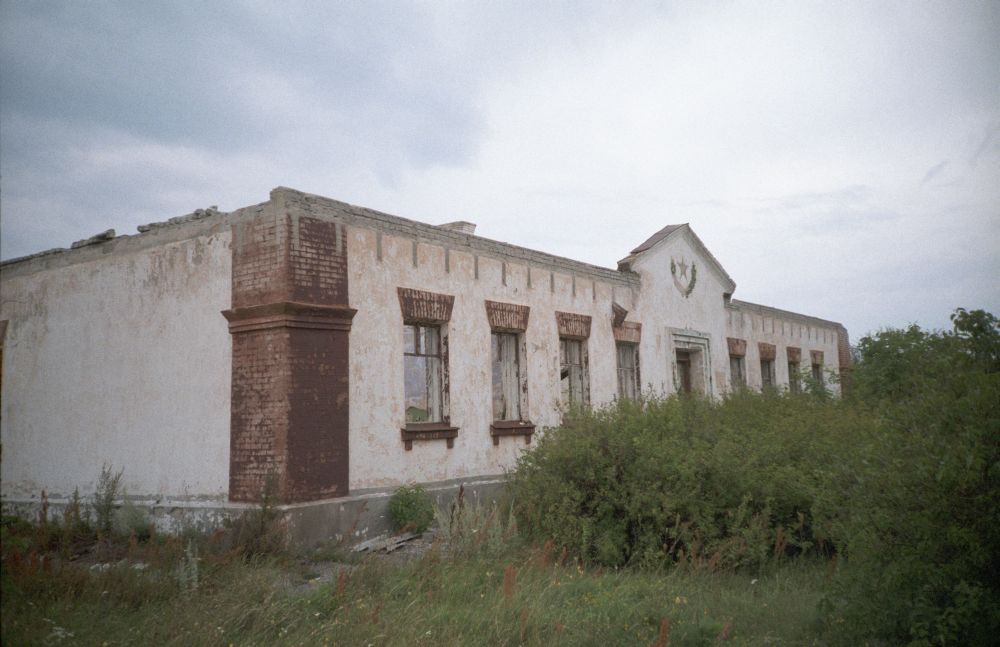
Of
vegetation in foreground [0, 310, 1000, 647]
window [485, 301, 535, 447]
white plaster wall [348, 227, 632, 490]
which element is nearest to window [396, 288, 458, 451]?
white plaster wall [348, 227, 632, 490]

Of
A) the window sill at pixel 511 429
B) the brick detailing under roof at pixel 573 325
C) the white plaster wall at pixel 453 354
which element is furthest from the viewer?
the brick detailing under roof at pixel 573 325

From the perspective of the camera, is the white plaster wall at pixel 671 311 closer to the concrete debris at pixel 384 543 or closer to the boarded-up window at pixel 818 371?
the concrete debris at pixel 384 543

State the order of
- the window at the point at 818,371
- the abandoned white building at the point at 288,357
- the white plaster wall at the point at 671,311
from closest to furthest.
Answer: the abandoned white building at the point at 288,357 → the white plaster wall at the point at 671,311 → the window at the point at 818,371

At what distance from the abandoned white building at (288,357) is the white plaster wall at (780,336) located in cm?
732

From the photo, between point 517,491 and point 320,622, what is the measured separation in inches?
129

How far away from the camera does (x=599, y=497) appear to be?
24.9ft

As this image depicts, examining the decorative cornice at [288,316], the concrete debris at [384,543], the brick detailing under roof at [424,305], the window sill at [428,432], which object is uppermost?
the brick detailing under roof at [424,305]

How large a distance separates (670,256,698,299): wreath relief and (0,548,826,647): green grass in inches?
436

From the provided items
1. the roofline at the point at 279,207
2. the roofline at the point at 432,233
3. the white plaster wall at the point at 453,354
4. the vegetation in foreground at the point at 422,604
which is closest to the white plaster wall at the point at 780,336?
the roofline at the point at 432,233

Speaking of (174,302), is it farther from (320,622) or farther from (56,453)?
(320,622)

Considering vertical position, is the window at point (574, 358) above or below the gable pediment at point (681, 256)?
below

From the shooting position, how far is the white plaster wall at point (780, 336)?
2024 cm

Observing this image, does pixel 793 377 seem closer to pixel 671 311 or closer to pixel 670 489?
pixel 671 311

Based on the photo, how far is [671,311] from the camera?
17078 mm
